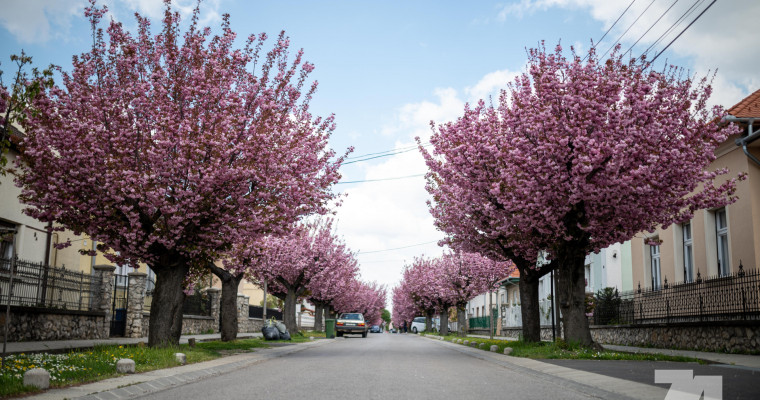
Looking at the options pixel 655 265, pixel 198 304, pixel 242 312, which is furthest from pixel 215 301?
pixel 655 265

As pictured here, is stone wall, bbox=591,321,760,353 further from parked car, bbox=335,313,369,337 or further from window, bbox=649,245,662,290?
parked car, bbox=335,313,369,337

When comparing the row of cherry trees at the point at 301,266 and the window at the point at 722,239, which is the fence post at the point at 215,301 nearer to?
the row of cherry trees at the point at 301,266

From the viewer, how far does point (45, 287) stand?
19375 millimetres

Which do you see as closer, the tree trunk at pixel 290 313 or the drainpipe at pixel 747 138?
the drainpipe at pixel 747 138

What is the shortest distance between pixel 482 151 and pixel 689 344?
28.4 feet

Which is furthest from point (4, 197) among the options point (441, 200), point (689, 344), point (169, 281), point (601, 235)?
point (689, 344)

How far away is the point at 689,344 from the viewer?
1928 centimetres

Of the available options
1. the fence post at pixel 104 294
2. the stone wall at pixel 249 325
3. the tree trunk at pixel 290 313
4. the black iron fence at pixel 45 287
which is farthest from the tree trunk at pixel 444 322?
the black iron fence at pixel 45 287

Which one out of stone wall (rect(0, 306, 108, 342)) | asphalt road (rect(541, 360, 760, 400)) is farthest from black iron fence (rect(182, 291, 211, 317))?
asphalt road (rect(541, 360, 760, 400))

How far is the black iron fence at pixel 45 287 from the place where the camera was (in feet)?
59.5

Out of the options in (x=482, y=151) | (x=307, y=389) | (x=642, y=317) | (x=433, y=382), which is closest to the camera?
(x=307, y=389)

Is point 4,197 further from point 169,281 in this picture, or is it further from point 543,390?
point 543,390

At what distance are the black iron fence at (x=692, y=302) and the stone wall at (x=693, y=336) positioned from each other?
36 centimetres

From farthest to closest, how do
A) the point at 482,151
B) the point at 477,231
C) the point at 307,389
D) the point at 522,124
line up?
the point at 477,231
the point at 482,151
the point at 522,124
the point at 307,389
